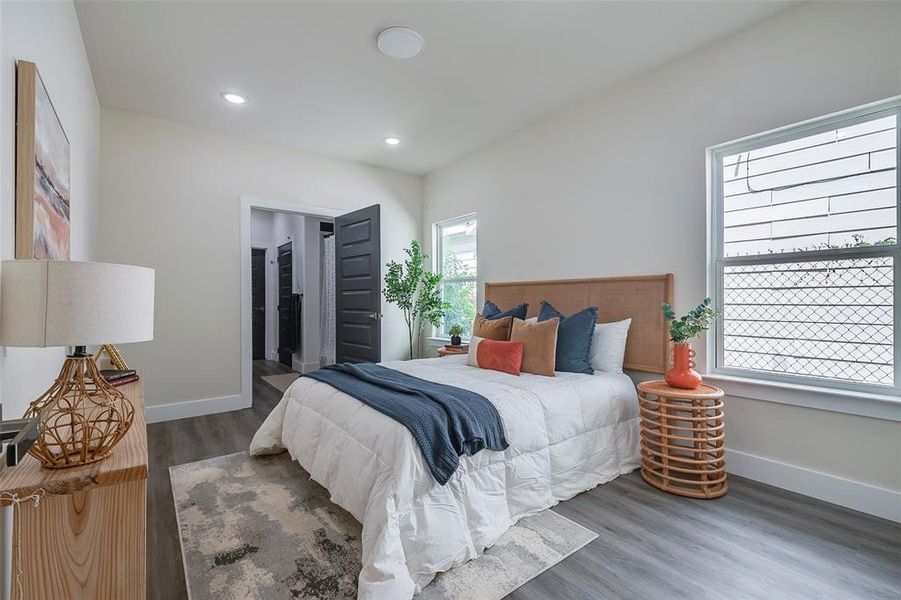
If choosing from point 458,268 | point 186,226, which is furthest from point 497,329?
point 186,226

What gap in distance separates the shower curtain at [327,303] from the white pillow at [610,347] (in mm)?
4240

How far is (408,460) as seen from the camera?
1674 millimetres

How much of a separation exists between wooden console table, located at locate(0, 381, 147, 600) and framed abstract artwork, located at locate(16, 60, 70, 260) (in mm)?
854

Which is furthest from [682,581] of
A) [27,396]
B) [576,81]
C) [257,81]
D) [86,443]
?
[257,81]

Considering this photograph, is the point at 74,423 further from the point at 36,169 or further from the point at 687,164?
the point at 687,164

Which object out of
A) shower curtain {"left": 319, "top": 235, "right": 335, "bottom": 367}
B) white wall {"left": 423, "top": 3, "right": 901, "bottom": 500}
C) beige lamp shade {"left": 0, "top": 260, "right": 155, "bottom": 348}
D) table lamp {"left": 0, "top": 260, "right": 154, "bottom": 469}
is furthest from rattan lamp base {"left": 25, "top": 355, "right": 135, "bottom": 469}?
shower curtain {"left": 319, "top": 235, "right": 335, "bottom": 367}

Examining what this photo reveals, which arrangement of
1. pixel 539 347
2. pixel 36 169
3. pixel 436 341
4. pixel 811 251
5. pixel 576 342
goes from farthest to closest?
pixel 436 341 < pixel 576 342 < pixel 539 347 < pixel 811 251 < pixel 36 169

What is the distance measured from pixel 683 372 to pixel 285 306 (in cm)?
611

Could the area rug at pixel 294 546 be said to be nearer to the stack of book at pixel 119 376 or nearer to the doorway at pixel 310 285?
the stack of book at pixel 119 376

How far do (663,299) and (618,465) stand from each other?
46.1 inches

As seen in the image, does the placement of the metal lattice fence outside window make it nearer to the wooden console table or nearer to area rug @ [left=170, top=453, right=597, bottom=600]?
area rug @ [left=170, top=453, right=597, bottom=600]

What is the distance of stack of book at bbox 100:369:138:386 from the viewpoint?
1.98m

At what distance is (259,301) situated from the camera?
25.2 ft

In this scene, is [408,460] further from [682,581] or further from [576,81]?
[576,81]
